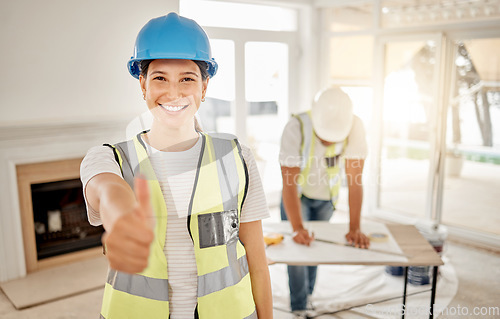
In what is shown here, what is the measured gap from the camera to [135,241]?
48 cm

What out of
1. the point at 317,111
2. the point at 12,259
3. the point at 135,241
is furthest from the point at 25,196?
the point at 135,241

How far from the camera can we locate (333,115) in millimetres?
2299

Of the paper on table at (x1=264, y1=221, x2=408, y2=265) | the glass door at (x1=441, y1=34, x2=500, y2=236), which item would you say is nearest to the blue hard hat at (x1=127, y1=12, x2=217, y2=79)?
the paper on table at (x1=264, y1=221, x2=408, y2=265)

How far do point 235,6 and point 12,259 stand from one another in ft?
10.1

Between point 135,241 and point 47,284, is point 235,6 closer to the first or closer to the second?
point 47,284

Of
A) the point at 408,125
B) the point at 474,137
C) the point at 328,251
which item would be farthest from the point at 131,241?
the point at 408,125

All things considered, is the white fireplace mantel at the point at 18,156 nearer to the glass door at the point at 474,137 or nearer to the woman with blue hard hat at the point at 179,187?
the woman with blue hard hat at the point at 179,187

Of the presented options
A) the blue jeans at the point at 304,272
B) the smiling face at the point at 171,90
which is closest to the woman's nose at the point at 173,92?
the smiling face at the point at 171,90

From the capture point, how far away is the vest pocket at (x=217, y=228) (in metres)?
0.84

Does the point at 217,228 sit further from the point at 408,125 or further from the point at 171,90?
the point at 408,125

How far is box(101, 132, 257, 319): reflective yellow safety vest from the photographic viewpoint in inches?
32.8

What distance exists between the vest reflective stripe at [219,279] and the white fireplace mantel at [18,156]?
284 cm

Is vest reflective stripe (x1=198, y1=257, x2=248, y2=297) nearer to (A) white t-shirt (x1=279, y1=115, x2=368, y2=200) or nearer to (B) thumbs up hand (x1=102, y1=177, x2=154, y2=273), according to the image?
(B) thumbs up hand (x1=102, y1=177, x2=154, y2=273)

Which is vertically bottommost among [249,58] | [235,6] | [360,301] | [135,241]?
[360,301]
